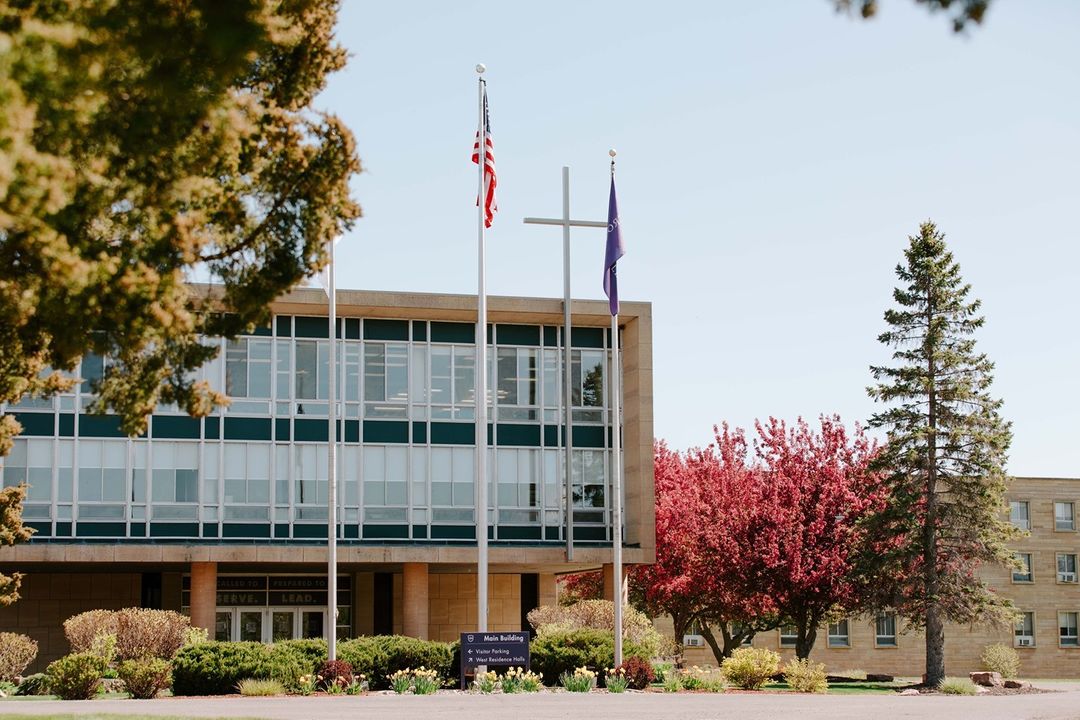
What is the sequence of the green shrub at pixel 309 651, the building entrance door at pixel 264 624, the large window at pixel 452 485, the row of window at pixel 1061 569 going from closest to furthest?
the green shrub at pixel 309 651, the large window at pixel 452 485, the building entrance door at pixel 264 624, the row of window at pixel 1061 569

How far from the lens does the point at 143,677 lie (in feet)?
89.6

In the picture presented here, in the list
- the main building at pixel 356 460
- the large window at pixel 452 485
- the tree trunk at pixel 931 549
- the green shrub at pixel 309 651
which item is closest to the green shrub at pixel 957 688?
the tree trunk at pixel 931 549

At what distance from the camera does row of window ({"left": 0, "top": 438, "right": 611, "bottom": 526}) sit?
37.2 m

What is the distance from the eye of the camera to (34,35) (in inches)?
361

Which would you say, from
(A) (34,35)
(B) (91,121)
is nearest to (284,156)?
(B) (91,121)

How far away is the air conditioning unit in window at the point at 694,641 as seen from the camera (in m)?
59.4

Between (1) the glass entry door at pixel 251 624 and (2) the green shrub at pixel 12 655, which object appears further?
(1) the glass entry door at pixel 251 624

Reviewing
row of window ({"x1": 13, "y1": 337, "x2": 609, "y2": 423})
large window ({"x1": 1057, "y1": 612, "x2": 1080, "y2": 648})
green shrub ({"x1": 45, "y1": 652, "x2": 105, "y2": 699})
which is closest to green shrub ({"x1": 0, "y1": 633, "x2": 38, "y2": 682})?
green shrub ({"x1": 45, "y1": 652, "x2": 105, "y2": 699})

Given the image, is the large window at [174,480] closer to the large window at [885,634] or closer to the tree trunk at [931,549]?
the tree trunk at [931,549]

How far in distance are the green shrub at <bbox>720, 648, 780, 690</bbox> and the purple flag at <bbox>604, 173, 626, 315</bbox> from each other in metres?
8.48

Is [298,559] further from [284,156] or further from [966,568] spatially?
[284,156]

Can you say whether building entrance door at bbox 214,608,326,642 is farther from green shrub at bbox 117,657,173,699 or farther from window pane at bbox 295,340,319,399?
green shrub at bbox 117,657,173,699

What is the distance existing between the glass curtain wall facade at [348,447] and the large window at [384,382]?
40mm

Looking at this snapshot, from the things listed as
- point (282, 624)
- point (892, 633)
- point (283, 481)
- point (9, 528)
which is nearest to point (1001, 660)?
point (892, 633)
